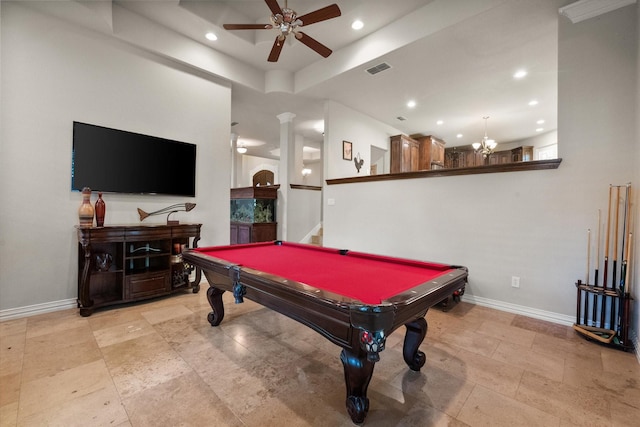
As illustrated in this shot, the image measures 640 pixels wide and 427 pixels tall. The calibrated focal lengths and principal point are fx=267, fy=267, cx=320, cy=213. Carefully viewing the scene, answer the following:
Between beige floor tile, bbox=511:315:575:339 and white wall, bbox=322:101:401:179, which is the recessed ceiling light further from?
beige floor tile, bbox=511:315:575:339

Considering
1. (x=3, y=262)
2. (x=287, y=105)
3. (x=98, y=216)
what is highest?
(x=287, y=105)

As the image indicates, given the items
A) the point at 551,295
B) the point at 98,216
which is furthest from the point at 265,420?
the point at 551,295

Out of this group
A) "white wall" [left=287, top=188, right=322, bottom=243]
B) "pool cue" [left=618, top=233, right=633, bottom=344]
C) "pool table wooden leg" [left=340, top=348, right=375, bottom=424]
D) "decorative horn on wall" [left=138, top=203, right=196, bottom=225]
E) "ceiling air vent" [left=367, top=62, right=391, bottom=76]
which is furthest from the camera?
"white wall" [left=287, top=188, right=322, bottom=243]

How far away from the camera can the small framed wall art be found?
202 inches

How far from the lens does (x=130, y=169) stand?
3.12 m

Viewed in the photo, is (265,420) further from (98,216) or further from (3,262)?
(3,262)

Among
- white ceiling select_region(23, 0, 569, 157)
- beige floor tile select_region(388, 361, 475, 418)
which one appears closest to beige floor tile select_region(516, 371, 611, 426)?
beige floor tile select_region(388, 361, 475, 418)

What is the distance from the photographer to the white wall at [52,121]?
8.14 ft

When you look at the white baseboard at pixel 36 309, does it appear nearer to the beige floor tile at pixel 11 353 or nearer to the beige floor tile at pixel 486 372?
the beige floor tile at pixel 11 353

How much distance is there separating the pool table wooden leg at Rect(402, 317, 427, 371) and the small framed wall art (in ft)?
12.7

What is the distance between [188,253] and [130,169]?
169 cm

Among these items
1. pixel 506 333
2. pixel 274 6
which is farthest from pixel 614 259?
pixel 274 6

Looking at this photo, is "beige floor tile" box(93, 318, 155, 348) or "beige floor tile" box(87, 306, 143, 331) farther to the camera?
"beige floor tile" box(87, 306, 143, 331)

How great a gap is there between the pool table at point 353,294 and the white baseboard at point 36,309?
1729 millimetres
